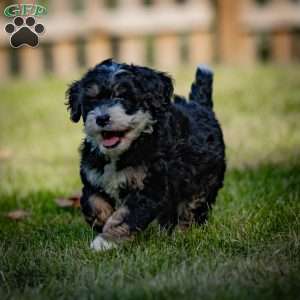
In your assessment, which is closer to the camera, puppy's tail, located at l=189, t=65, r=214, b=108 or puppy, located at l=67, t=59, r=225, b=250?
puppy, located at l=67, t=59, r=225, b=250

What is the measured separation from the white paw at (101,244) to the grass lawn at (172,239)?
40 mm

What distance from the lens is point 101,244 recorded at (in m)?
3.71

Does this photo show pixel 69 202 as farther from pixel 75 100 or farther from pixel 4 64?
pixel 4 64

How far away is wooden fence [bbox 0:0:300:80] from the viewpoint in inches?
449

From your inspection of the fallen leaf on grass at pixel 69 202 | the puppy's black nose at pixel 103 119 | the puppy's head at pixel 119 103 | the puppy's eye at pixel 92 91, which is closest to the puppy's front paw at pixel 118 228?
the puppy's head at pixel 119 103

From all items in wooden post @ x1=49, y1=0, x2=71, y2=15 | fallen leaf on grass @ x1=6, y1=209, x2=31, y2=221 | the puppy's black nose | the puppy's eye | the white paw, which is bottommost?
fallen leaf on grass @ x1=6, y1=209, x2=31, y2=221

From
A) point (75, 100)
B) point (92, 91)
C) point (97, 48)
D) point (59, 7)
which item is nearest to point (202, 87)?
point (75, 100)

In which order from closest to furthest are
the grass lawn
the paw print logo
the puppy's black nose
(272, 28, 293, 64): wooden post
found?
the grass lawn, the puppy's black nose, the paw print logo, (272, 28, 293, 64): wooden post

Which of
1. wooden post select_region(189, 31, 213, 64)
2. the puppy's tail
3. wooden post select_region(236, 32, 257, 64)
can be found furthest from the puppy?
wooden post select_region(236, 32, 257, 64)

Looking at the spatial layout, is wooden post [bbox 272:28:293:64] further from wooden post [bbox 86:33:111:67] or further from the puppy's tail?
the puppy's tail

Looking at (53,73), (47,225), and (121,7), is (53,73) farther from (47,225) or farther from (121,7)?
(47,225)

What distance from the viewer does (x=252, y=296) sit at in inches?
113

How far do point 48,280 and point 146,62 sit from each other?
8.60m

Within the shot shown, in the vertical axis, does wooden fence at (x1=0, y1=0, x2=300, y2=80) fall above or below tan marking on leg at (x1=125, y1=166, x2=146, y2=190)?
above
